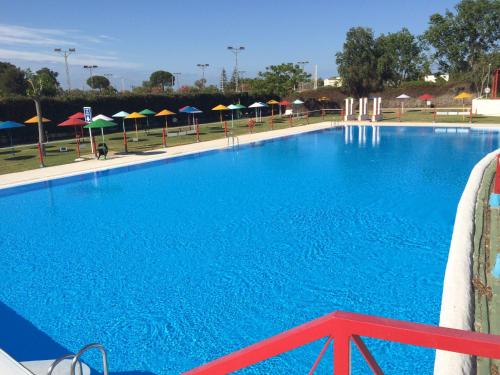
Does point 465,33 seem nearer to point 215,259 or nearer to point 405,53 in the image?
point 405,53

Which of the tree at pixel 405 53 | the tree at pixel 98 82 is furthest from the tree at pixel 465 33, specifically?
the tree at pixel 98 82

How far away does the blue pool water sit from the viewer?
20.5 ft

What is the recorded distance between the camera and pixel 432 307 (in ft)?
22.0

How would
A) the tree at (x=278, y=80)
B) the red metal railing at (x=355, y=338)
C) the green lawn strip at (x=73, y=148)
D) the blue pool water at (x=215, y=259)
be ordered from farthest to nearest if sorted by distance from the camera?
the tree at (x=278, y=80), the green lawn strip at (x=73, y=148), the blue pool water at (x=215, y=259), the red metal railing at (x=355, y=338)

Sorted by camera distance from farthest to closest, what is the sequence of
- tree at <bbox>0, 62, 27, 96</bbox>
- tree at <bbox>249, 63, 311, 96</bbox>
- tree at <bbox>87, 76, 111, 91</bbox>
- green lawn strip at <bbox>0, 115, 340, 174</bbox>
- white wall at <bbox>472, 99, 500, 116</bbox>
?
tree at <bbox>87, 76, 111, 91</bbox>, tree at <bbox>0, 62, 27, 96</bbox>, tree at <bbox>249, 63, 311, 96</bbox>, white wall at <bbox>472, 99, 500, 116</bbox>, green lawn strip at <bbox>0, 115, 340, 174</bbox>

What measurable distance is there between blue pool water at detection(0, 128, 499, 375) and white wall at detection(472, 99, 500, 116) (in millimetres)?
22074

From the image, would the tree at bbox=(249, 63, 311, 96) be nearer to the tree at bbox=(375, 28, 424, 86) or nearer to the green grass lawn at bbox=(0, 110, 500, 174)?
the green grass lawn at bbox=(0, 110, 500, 174)

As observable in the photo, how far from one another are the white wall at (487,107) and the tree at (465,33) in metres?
24.8

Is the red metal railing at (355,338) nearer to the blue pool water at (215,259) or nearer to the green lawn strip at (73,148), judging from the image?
the blue pool water at (215,259)

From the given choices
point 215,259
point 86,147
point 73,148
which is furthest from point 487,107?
point 215,259

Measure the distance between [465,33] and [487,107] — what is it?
1132 inches

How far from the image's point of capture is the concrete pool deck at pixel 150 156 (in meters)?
17.2

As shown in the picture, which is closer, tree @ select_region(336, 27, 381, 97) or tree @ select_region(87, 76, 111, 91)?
tree @ select_region(336, 27, 381, 97)

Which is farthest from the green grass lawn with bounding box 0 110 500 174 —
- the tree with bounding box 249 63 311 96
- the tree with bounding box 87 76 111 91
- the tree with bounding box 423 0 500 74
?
the tree with bounding box 87 76 111 91
